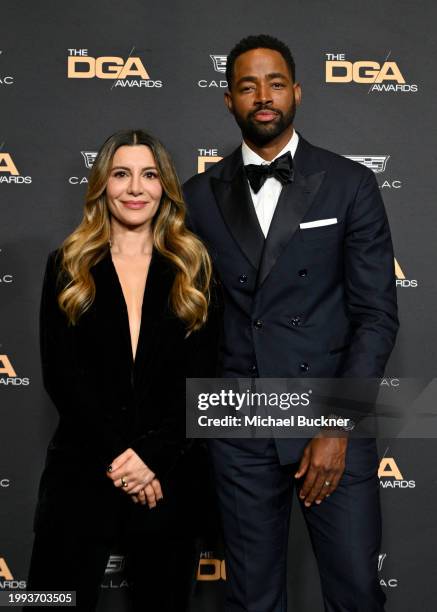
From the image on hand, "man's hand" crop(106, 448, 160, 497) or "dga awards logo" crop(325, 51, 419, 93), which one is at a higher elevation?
"dga awards logo" crop(325, 51, 419, 93)

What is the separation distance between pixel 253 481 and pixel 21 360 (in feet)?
4.22

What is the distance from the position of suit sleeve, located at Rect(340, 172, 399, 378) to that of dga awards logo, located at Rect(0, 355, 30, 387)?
150 centimetres

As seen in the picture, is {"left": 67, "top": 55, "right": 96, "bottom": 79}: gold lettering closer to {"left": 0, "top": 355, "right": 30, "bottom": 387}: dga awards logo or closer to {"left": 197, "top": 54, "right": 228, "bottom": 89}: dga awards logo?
{"left": 197, "top": 54, "right": 228, "bottom": 89}: dga awards logo

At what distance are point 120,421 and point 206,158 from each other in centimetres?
140

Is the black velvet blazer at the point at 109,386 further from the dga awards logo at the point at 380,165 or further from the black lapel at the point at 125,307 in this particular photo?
the dga awards logo at the point at 380,165

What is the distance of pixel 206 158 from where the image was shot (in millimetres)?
3111

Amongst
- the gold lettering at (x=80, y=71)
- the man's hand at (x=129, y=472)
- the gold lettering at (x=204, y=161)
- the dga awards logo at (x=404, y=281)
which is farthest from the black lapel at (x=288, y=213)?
the gold lettering at (x=80, y=71)

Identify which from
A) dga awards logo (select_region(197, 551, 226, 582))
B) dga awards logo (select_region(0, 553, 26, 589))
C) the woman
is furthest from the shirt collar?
dga awards logo (select_region(0, 553, 26, 589))

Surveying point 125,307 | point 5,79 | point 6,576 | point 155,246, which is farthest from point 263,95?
point 6,576

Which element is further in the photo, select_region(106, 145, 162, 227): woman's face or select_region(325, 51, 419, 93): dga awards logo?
select_region(325, 51, 419, 93): dga awards logo

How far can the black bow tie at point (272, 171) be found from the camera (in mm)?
2305

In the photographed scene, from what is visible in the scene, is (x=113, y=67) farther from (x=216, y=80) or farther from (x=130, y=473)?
(x=130, y=473)

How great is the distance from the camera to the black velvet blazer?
2.07m

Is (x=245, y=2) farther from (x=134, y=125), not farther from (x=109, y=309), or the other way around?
(x=109, y=309)
